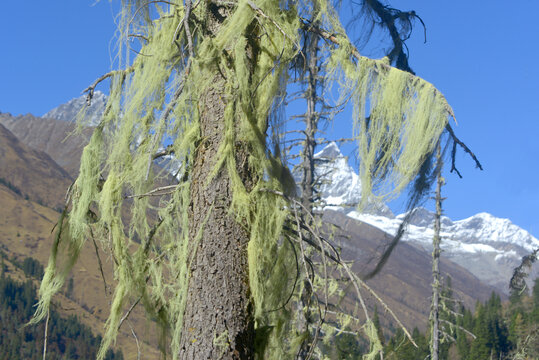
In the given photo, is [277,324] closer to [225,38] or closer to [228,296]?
[228,296]

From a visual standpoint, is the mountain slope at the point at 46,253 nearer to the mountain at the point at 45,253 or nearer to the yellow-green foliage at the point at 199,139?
Answer: the mountain at the point at 45,253

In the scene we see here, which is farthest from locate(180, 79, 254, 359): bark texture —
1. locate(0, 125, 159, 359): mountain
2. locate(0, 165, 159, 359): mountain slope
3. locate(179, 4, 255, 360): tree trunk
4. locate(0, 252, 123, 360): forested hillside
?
locate(0, 165, 159, 359): mountain slope

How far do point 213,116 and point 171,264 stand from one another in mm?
1051

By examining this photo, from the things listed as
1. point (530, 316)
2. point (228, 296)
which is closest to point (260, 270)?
point (228, 296)

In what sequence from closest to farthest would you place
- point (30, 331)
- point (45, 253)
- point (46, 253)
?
point (30, 331) < point (45, 253) < point (46, 253)

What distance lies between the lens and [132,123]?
3500mm

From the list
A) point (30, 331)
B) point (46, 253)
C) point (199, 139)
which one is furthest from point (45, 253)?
point (199, 139)

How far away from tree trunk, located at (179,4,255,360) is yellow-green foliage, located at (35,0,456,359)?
63 mm

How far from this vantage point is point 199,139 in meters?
3.36

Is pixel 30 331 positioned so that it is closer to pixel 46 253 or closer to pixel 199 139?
pixel 46 253

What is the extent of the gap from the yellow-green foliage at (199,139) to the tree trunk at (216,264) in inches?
2.5

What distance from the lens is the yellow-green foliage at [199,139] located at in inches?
130

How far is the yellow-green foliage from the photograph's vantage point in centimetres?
331

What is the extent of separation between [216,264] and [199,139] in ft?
2.64
